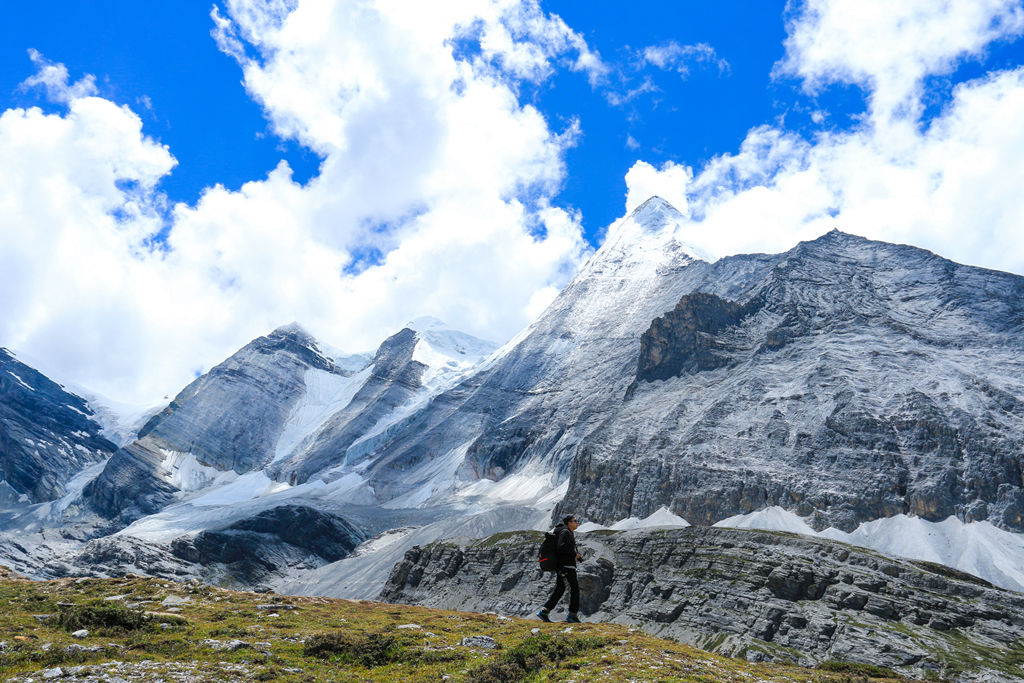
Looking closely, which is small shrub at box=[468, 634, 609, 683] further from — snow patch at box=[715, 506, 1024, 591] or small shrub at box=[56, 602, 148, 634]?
snow patch at box=[715, 506, 1024, 591]

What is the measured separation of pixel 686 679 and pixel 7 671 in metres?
13.0

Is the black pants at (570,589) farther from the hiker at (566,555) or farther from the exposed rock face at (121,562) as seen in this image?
the exposed rock face at (121,562)

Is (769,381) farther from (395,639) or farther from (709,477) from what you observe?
(395,639)

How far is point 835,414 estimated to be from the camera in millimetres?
146000

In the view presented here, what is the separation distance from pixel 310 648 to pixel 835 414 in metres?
146

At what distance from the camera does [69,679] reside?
13.7m

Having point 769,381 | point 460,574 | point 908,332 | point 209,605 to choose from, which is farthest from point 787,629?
point 908,332

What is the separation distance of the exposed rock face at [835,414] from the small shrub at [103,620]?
12681 cm

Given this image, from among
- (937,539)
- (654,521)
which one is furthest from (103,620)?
(937,539)

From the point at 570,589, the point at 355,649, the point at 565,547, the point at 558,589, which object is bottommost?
the point at 355,649

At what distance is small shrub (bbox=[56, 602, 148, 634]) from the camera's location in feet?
59.1

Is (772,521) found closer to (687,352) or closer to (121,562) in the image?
(687,352)

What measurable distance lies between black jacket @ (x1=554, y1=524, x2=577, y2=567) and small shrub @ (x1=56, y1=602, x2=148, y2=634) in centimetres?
1087

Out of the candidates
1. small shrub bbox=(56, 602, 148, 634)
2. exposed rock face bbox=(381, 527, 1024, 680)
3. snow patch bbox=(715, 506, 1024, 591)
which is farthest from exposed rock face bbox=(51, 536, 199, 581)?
small shrub bbox=(56, 602, 148, 634)
